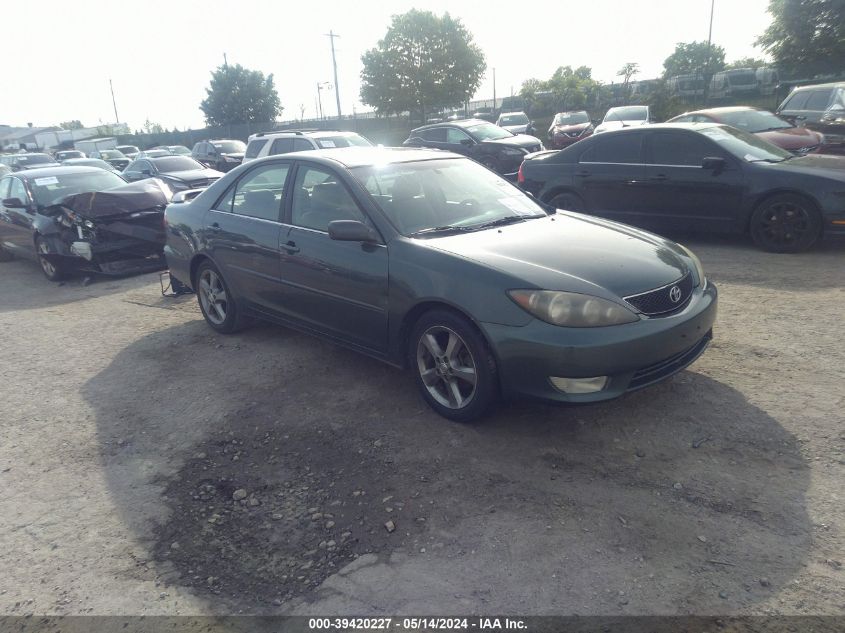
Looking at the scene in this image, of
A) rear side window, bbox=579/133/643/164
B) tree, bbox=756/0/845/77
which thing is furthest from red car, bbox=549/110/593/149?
tree, bbox=756/0/845/77

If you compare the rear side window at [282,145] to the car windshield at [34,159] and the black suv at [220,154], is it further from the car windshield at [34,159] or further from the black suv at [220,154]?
the car windshield at [34,159]

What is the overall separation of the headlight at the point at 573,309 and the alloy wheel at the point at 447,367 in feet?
1.61

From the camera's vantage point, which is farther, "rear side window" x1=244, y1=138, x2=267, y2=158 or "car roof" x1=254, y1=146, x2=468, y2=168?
"rear side window" x1=244, y1=138, x2=267, y2=158

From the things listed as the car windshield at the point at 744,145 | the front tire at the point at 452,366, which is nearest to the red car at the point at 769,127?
the car windshield at the point at 744,145

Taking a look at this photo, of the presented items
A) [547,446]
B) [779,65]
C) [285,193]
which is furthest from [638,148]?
[779,65]

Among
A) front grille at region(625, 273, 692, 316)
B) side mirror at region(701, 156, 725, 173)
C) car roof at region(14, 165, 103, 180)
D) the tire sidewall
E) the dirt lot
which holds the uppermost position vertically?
car roof at region(14, 165, 103, 180)

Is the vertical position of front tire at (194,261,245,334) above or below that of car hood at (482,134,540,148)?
below

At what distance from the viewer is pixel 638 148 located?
27.2 feet

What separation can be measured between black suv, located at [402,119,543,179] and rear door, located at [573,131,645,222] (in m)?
6.89

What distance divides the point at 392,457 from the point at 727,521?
5.68 feet

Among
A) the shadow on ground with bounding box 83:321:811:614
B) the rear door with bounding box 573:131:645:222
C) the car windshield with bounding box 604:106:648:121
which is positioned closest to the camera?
the shadow on ground with bounding box 83:321:811:614

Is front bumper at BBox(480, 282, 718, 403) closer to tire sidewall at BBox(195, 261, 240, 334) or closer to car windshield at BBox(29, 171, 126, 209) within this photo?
tire sidewall at BBox(195, 261, 240, 334)

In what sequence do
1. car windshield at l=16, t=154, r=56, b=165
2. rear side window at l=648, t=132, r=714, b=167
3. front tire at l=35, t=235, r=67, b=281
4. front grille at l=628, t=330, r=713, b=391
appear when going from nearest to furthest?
front grille at l=628, t=330, r=713, b=391, rear side window at l=648, t=132, r=714, b=167, front tire at l=35, t=235, r=67, b=281, car windshield at l=16, t=154, r=56, b=165

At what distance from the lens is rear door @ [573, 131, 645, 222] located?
325 inches
